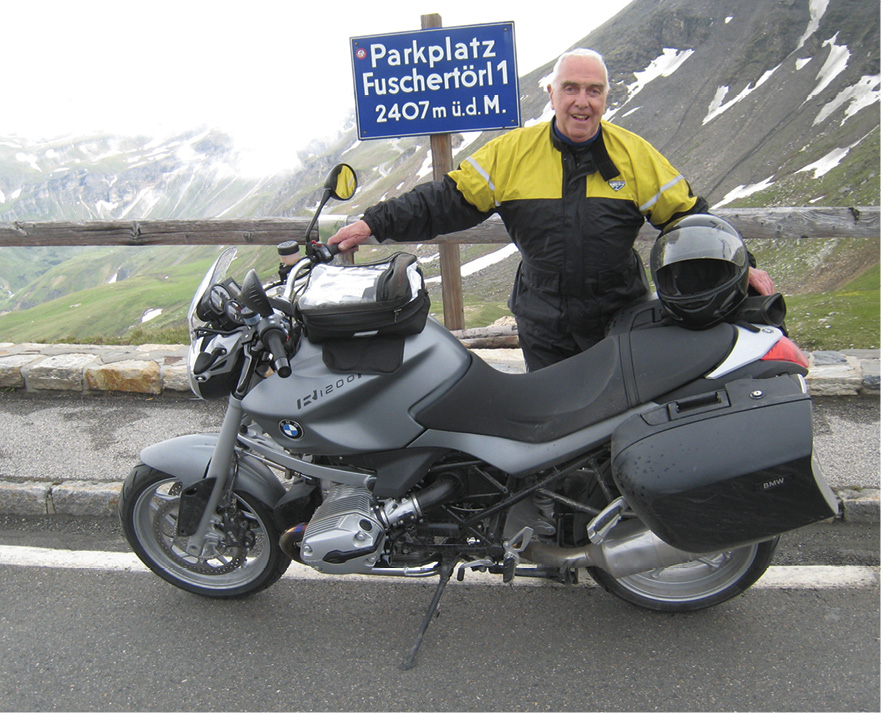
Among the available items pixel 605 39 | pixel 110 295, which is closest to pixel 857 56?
pixel 605 39

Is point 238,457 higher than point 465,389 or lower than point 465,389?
lower

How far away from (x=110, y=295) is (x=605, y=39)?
91767 millimetres

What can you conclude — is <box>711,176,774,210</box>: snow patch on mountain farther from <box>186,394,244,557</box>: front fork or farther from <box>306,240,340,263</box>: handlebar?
<box>186,394,244,557</box>: front fork

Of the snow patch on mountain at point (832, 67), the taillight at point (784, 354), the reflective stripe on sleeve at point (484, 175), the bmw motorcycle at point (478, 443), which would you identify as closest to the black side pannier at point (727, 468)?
the bmw motorcycle at point (478, 443)

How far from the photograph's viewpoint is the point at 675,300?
99.4 inches

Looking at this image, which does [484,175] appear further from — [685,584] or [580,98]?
[685,584]

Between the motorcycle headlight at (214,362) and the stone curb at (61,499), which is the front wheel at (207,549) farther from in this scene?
the stone curb at (61,499)

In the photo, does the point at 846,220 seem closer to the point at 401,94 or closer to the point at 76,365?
the point at 401,94

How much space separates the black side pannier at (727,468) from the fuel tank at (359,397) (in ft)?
2.31

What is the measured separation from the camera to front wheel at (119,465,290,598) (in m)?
3.06

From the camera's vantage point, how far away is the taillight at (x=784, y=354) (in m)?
2.43

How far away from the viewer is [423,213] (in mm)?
3201

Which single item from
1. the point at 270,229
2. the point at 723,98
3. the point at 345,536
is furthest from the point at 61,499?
the point at 723,98

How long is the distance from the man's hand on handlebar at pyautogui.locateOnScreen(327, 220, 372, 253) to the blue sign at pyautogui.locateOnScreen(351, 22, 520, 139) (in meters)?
2.72
